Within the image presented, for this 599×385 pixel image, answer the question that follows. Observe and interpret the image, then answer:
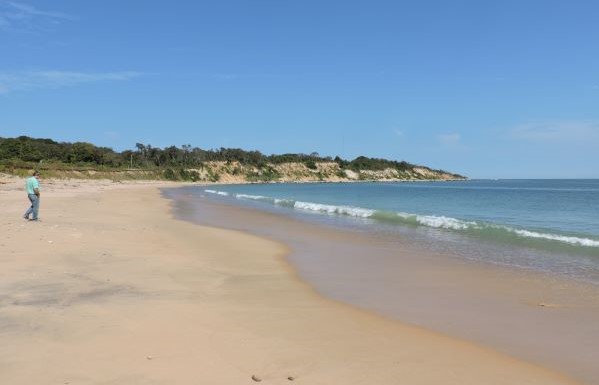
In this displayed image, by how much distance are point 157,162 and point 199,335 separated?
12910 cm

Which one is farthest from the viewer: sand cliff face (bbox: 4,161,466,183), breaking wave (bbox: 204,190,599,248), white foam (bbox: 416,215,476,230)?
sand cliff face (bbox: 4,161,466,183)

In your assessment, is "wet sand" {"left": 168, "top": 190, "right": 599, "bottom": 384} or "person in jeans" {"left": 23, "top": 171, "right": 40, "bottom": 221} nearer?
"wet sand" {"left": 168, "top": 190, "right": 599, "bottom": 384}

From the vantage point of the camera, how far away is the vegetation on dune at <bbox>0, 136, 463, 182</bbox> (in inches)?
3222

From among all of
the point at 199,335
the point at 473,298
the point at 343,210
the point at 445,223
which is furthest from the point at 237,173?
the point at 199,335

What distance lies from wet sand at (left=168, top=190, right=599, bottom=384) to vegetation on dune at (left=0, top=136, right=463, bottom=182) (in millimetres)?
58102

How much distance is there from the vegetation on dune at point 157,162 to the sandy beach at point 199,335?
58.2 metres

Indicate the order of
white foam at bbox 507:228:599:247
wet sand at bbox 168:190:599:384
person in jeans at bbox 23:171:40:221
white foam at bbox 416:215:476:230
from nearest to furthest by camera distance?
wet sand at bbox 168:190:599:384, white foam at bbox 507:228:599:247, person in jeans at bbox 23:171:40:221, white foam at bbox 416:215:476:230

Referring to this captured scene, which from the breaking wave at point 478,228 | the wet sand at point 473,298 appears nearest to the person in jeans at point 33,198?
the wet sand at point 473,298

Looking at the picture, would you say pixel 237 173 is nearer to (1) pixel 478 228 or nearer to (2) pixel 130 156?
(2) pixel 130 156

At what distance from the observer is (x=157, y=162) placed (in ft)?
423

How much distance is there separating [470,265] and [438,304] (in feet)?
13.5

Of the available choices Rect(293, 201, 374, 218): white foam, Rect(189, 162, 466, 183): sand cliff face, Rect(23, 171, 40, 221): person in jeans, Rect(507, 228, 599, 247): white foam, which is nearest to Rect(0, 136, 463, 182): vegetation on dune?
Rect(189, 162, 466, 183): sand cliff face

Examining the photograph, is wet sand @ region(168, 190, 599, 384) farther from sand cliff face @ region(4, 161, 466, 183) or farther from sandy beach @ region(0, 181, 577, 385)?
sand cliff face @ region(4, 161, 466, 183)

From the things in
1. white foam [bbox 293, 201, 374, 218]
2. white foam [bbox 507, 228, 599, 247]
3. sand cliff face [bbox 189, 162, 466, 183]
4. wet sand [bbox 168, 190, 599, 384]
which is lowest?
white foam [bbox 293, 201, 374, 218]
